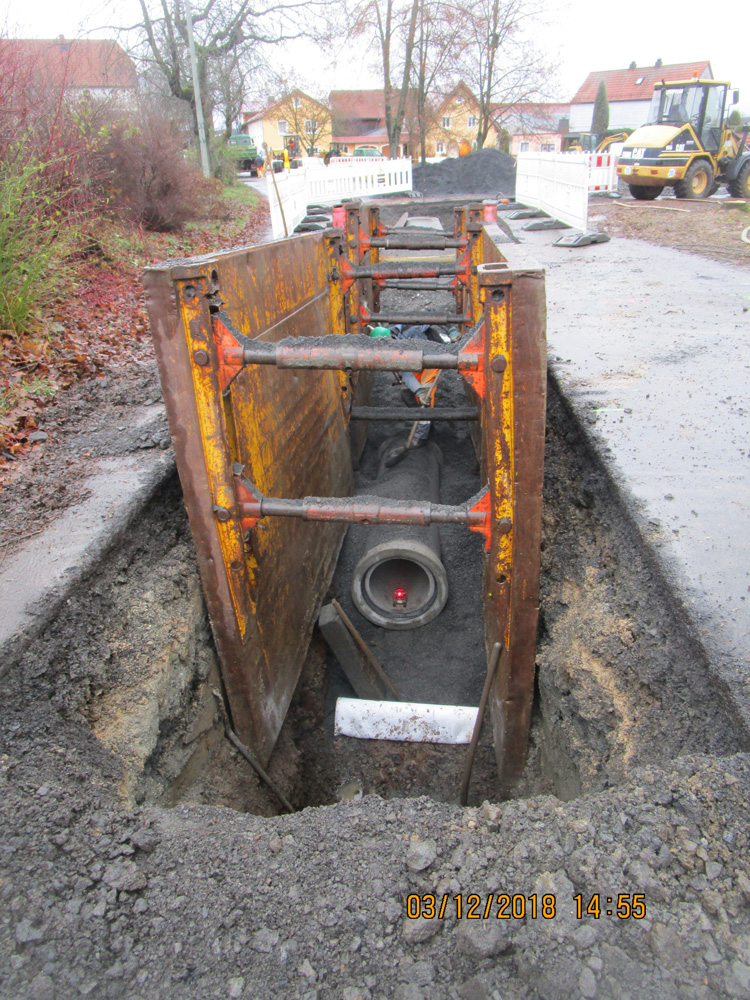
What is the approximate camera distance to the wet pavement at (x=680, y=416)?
2.03m

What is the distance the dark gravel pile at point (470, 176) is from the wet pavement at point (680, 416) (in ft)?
60.5

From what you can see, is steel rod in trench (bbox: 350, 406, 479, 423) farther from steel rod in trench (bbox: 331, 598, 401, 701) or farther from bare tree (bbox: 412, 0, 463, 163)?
bare tree (bbox: 412, 0, 463, 163)

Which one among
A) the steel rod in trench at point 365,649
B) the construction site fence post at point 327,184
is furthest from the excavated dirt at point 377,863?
the construction site fence post at point 327,184

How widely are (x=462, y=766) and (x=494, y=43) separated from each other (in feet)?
109

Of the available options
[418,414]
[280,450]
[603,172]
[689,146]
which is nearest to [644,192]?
[689,146]

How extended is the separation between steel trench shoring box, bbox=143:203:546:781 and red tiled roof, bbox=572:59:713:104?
57831 millimetres

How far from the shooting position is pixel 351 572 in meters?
4.14

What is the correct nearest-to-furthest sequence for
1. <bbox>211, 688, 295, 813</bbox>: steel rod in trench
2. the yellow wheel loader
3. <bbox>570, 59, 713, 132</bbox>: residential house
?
<bbox>211, 688, 295, 813</bbox>: steel rod in trench, the yellow wheel loader, <bbox>570, 59, 713, 132</bbox>: residential house

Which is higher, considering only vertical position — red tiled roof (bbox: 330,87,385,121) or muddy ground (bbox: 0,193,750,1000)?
red tiled roof (bbox: 330,87,385,121)

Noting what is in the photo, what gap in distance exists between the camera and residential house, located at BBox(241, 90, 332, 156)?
147 feet

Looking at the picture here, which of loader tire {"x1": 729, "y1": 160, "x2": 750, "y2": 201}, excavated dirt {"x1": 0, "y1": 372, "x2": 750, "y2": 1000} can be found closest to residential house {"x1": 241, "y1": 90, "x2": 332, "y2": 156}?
loader tire {"x1": 729, "y1": 160, "x2": 750, "y2": 201}

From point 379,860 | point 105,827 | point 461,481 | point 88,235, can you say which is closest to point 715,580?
point 379,860

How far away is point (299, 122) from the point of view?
150 feet

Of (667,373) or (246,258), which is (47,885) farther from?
(667,373)
